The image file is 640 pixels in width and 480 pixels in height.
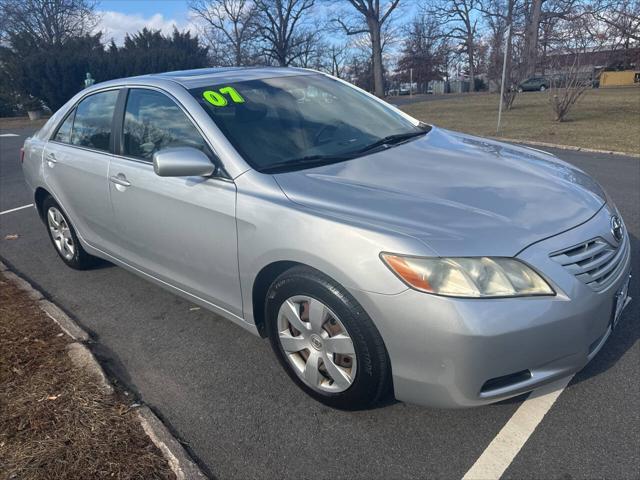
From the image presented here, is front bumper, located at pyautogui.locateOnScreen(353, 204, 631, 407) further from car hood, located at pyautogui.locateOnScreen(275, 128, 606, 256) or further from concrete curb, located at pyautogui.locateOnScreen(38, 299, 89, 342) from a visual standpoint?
concrete curb, located at pyautogui.locateOnScreen(38, 299, 89, 342)

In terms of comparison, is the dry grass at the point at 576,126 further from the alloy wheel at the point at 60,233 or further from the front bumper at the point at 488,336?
the alloy wheel at the point at 60,233

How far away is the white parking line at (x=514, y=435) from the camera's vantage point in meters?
2.13

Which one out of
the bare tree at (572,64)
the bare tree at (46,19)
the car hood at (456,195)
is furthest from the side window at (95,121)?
the bare tree at (46,19)

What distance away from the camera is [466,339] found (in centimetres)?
196

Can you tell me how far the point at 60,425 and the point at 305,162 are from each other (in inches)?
72.0

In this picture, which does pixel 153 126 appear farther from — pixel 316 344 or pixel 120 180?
pixel 316 344

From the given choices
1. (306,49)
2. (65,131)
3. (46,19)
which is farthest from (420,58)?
(65,131)

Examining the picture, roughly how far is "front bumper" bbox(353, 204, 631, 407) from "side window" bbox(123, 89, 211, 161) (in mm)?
1513

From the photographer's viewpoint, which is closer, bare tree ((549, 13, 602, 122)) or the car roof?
the car roof

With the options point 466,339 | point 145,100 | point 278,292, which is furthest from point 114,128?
point 466,339

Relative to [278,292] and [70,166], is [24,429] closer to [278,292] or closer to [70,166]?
[278,292]

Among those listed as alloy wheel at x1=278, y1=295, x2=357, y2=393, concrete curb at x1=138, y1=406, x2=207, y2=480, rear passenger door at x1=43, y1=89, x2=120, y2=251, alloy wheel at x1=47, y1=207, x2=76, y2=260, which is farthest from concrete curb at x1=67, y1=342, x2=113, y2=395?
alloy wheel at x1=47, y1=207, x2=76, y2=260

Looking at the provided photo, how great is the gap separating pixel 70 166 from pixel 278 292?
2.51 m

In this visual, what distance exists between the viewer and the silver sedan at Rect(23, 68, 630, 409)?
2.04 metres
